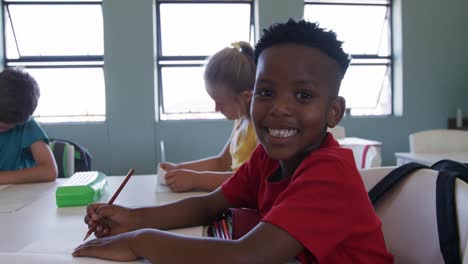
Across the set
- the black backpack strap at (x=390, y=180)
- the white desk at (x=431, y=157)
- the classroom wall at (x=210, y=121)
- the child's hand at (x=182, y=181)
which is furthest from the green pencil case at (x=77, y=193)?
the classroom wall at (x=210, y=121)

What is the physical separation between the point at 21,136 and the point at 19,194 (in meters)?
0.44

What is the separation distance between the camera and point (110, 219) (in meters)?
0.77

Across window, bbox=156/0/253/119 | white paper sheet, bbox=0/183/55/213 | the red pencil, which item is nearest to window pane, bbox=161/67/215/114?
A: window, bbox=156/0/253/119

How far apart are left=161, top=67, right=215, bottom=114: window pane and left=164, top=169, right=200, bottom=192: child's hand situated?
2.43m

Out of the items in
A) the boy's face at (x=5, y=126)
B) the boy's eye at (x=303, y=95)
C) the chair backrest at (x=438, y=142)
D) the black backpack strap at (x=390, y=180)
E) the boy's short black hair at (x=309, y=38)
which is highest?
the boy's short black hair at (x=309, y=38)

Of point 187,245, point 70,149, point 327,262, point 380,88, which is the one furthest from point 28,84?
point 380,88

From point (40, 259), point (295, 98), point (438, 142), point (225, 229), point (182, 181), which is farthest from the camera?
point (438, 142)

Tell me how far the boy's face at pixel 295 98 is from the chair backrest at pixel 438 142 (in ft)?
6.17

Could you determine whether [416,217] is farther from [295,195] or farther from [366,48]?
[366,48]

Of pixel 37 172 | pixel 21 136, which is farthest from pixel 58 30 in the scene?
pixel 37 172

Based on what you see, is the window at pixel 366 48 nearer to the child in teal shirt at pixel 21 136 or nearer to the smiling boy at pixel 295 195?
the child in teal shirt at pixel 21 136

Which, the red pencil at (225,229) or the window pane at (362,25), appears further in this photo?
the window pane at (362,25)

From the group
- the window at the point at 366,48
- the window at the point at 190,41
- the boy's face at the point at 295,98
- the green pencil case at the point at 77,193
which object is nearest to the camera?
the boy's face at the point at 295,98

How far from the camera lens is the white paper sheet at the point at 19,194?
1.00 meters
